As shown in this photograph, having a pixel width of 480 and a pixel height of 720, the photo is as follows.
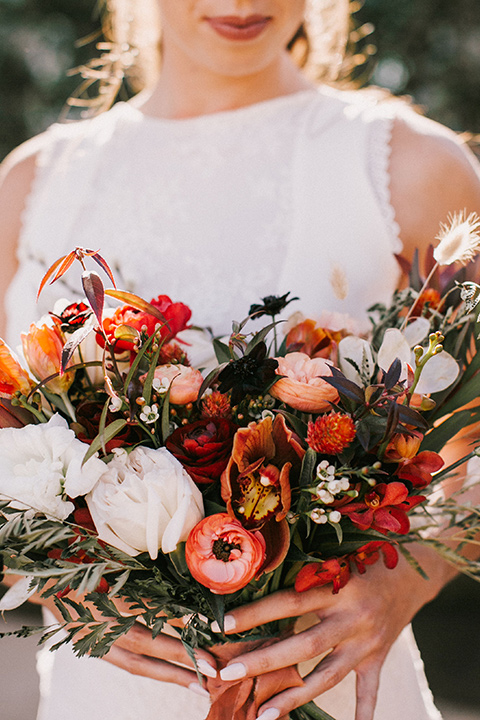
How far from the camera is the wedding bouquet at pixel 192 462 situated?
755 millimetres

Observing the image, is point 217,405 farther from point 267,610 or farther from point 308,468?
point 267,610

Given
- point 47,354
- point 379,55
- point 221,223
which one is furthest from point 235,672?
point 379,55

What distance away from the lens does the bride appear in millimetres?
1192

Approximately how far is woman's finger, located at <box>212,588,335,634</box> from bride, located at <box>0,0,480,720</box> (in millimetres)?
144

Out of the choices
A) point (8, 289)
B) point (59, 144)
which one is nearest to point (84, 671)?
point (8, 289)

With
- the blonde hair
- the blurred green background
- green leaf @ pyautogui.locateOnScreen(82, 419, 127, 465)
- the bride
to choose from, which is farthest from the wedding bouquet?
the blurred green background

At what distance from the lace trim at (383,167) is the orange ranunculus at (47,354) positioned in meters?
0.68

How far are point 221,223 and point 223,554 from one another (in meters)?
0.75

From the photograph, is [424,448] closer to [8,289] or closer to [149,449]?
[149,449]

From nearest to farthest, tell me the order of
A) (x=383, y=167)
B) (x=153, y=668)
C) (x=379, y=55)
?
1. (x=153, y=668)
2. (x=383, y=167)
3. (x=379, y=55)

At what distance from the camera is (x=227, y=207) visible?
1362 mm

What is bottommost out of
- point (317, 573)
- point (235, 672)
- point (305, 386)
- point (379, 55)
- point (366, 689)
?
point (379, 55)

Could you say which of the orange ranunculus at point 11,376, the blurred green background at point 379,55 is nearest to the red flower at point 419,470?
the orange ranunculus at point 11,376

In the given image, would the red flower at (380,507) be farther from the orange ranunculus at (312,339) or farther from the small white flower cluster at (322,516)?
the orange ranunculus at (312,339)
